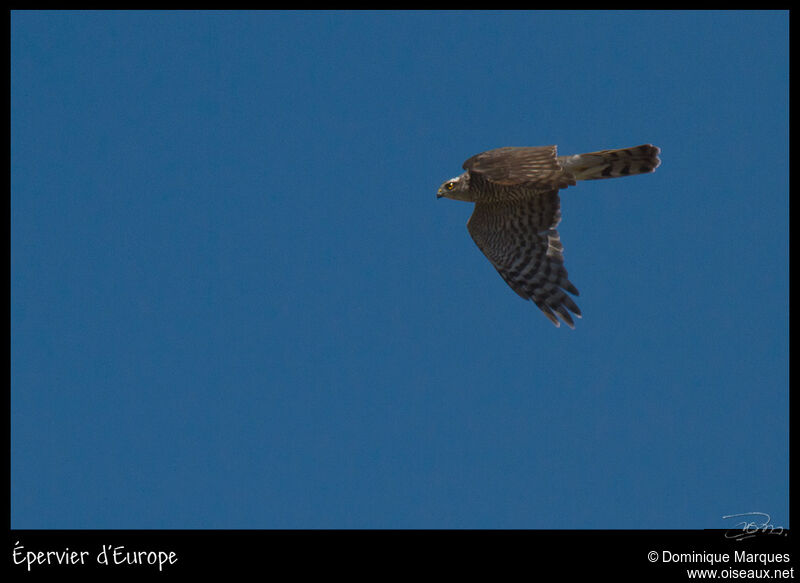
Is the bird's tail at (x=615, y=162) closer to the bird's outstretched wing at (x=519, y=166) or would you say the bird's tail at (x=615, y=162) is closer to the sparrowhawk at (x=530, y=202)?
the sparrowhawk at (x=530, y=202)

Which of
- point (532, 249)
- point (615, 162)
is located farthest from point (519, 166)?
point (532, 249)

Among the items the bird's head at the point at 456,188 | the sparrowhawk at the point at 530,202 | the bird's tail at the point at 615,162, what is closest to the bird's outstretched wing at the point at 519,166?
the sparrowhawk at the point at 530,202

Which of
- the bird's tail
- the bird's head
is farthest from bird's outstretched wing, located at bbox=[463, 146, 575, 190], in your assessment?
the bird's head

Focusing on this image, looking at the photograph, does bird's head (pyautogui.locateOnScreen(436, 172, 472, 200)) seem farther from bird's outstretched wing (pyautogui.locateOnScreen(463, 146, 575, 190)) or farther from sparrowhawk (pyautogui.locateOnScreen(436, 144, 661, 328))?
bird's outstretched wing (pyautogui.locateOnScreen(463, 146, 575, 190))

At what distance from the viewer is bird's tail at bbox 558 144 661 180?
12758 millimetres

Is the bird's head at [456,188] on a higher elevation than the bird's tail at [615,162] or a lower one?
higher

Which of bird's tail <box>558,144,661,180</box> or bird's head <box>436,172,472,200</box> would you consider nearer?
bird's tail <box>558,144,661,180</box>

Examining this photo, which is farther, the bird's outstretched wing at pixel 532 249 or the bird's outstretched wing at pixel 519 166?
the bird's outstretched wing at pixel 532 249

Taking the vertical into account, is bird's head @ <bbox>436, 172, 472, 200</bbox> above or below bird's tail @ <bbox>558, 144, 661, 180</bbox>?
above

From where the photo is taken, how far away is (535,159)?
41.9 feet

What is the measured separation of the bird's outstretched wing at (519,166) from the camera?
12.8 metres

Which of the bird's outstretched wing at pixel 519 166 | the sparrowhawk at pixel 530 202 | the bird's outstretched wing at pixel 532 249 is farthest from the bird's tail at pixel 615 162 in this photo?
the bird's outstretched wing at pixel 532 249

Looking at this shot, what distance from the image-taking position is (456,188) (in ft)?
44.6
